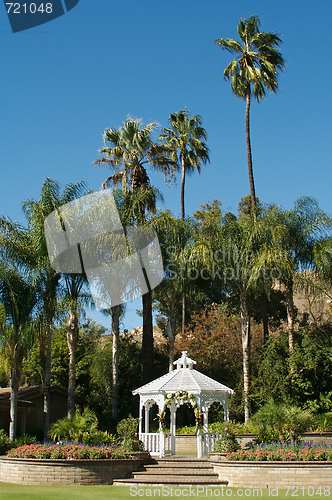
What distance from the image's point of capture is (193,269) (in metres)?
25.6

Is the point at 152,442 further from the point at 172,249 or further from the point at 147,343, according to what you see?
the point at 172,249

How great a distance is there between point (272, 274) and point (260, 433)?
818 centimetres

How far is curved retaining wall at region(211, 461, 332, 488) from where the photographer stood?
13.7 metres

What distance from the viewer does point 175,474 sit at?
15930 mm

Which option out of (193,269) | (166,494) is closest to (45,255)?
(193,269)

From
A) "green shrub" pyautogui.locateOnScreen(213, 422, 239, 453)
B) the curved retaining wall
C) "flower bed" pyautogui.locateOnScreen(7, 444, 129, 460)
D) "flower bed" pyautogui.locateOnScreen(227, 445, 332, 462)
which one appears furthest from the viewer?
"green shrub" pyautogui.locateOnScreen(213, 422, 239, 453)

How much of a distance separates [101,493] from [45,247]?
12.5m

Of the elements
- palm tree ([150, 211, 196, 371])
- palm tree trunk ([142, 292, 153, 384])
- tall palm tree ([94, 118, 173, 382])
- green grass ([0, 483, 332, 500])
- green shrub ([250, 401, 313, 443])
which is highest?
tall palm tree ([94, 118, 173, 382])

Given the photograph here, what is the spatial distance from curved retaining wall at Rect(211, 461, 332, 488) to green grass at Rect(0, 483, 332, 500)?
0.42 m

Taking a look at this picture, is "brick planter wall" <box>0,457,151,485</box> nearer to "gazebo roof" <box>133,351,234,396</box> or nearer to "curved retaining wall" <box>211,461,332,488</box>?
"curved retaining wall" <box>211,461,332,488</box>

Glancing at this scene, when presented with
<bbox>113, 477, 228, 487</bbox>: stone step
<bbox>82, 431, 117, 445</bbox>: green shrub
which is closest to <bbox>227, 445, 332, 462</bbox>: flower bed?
<bbox>113, 477, 228, 487</bbox>: stone step

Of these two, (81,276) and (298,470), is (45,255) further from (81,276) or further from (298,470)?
(298,470)

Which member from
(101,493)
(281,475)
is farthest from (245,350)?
(101,493)

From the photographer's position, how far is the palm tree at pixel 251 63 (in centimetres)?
2801
